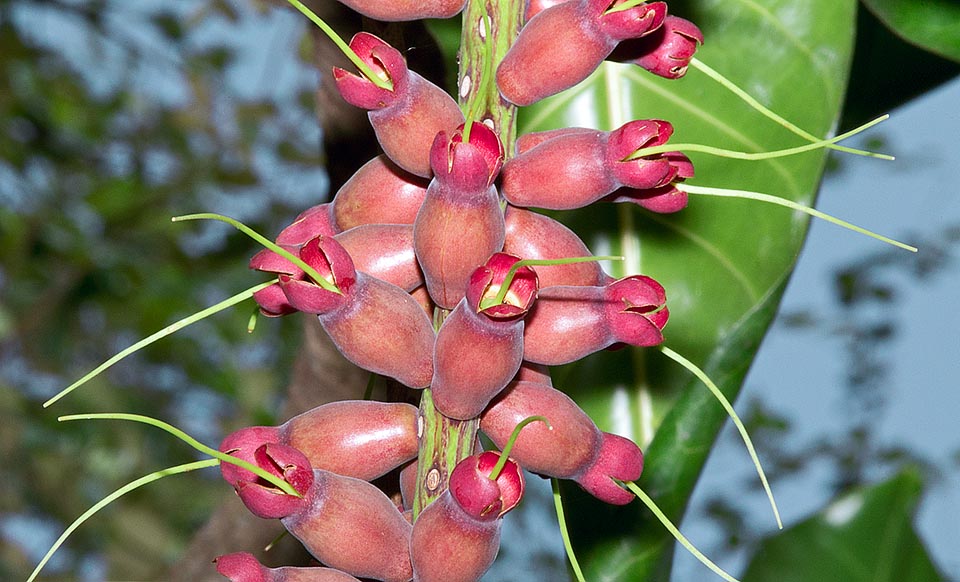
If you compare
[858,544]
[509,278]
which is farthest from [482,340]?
[858,544]

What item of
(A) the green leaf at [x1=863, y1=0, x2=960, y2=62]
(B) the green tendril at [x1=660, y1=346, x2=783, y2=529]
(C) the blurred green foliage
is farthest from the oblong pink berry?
(C) the blurred green foliage

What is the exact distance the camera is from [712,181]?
0.73m

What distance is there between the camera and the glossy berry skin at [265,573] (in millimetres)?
397

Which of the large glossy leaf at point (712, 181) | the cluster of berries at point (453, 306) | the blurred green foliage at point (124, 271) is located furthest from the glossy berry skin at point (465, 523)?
the blurred green foliage at point (124, 271)

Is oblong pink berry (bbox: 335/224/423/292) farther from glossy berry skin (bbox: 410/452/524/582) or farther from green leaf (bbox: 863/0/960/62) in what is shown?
green leaf (bbox: 863/0/960/62)

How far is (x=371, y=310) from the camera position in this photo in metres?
0.38

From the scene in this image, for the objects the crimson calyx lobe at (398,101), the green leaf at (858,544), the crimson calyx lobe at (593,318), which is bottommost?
the green leaf at (858,544)

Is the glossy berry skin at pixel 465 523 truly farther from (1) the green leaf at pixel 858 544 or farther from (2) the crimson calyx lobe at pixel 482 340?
(1) the green leaf at pixel 858 544

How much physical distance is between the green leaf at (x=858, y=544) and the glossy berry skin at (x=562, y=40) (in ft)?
1.91

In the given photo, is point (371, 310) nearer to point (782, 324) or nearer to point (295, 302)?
point (295, 302)

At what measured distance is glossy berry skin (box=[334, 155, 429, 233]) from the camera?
0.43 meters

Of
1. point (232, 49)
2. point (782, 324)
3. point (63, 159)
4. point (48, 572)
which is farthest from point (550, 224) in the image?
point (782, 324)

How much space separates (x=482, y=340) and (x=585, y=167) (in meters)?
0.09

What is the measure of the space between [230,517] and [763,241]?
51 centimetres
